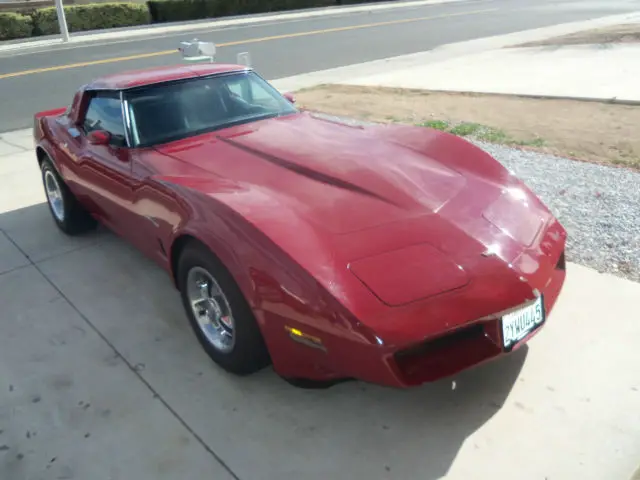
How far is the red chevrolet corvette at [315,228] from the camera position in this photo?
247 centimetres

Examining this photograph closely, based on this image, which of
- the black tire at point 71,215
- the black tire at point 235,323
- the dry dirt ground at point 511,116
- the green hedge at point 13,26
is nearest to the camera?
the black tire at point 235,323

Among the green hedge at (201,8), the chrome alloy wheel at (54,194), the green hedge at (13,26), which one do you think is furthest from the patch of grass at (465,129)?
the green hedge at (201,8)

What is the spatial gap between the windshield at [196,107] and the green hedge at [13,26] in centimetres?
1935

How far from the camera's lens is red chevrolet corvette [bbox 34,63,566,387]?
2475 mm

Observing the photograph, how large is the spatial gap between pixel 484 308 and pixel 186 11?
25402mm

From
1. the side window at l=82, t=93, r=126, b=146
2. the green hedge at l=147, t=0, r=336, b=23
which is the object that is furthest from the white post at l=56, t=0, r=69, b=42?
the side window at l=82, t=93, r=126, b=146

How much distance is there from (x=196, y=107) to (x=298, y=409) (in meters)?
2.25

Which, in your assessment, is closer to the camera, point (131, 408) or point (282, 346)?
point (282, 346)

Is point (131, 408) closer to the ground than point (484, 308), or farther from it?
closer to the ground

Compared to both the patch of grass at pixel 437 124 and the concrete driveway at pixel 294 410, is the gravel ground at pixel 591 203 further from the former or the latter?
the patch of grass at pixel 437 124

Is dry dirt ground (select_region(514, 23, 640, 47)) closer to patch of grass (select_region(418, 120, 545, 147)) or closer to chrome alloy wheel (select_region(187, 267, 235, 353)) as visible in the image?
patch of grass (select_region(418, 120, 545, 147))

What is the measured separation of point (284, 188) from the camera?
3.21 metres

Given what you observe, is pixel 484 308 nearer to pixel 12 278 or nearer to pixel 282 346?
pixel 282 346

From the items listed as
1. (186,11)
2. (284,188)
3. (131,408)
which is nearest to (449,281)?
(284,188)
